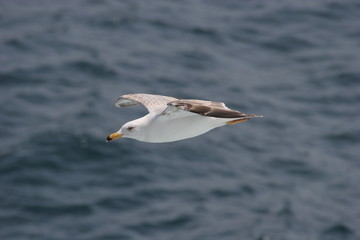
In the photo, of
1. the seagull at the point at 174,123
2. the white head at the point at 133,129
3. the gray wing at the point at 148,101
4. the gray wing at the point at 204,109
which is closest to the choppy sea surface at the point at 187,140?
the gray wing at the point at 148,101

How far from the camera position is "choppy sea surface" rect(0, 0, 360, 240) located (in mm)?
26328

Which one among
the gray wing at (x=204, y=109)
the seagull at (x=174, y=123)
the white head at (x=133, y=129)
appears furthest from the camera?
the white head at (x=133, y=129)

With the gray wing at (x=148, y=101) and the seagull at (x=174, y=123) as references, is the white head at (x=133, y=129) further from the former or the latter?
the gray wing at (x=148, y=101)

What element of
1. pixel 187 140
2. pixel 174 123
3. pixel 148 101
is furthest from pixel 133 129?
pixel 187 140

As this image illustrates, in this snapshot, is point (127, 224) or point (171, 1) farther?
point (171, 1)

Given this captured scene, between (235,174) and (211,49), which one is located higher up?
(211,49)

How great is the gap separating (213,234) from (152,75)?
32.5 ft

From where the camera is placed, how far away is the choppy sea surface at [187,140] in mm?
26328

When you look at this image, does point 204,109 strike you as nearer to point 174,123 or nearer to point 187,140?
point 174,123

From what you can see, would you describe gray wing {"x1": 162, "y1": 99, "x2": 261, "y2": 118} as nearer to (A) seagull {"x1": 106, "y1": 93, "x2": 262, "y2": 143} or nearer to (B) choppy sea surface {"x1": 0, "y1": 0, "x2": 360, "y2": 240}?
(A) seagull {"x1": 106, "y1": 93, "x2": 262, "y2": 143}

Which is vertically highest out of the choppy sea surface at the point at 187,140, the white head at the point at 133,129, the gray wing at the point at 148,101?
the gray wing at the point at 148,101

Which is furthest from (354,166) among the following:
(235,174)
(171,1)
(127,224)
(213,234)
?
(171,1)

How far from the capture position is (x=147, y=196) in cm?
2684

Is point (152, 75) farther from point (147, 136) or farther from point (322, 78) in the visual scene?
point (147, 136)
